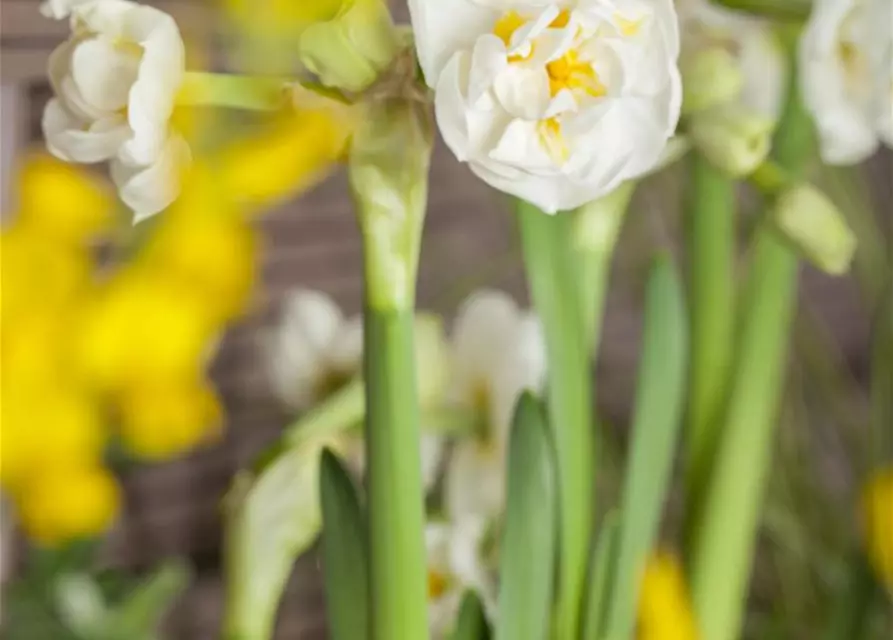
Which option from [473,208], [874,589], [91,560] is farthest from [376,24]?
[473,208]

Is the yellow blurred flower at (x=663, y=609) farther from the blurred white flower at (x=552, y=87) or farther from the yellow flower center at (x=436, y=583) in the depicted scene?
the blurred white flower at (x=552, y=87)

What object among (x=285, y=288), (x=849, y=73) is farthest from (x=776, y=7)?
(x=285, y=288)

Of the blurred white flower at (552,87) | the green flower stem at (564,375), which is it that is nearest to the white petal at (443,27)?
the blurred white flower at (552,87)

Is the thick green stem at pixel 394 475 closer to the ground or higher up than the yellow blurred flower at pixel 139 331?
higher up

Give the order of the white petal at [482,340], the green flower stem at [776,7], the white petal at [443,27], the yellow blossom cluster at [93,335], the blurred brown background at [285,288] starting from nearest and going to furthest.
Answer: the white petal at [443,27] < the green flower stem at [776,7] < the white petal at [482,340] < the yellow blossom cluster at [93,335] < the blurred brown background at [285,288]

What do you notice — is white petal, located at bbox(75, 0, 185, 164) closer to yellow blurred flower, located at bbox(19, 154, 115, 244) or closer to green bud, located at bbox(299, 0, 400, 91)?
green bud, located at bbox(299, 0, 400, 91)

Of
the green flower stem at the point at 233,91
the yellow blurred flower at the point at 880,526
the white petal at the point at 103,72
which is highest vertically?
the white petal at the point at 103,72

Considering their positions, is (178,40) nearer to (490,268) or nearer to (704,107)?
(704,107)
